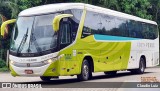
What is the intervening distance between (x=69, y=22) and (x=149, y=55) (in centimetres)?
1116

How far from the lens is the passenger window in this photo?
1596 centimetres

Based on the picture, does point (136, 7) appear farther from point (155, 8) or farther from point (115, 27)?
point (115, 27)

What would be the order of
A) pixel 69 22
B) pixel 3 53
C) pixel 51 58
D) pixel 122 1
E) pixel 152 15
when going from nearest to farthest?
pixel 51 58 < pixel 69 22 < pixel 3 53 < pixel 122 1 < pixel 152 15

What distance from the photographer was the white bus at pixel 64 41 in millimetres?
15461

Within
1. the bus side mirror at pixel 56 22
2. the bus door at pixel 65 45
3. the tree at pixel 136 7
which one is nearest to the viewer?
the bus side mirror at pixel 56 22

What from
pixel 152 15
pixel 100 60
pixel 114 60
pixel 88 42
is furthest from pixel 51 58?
pixel 152 15

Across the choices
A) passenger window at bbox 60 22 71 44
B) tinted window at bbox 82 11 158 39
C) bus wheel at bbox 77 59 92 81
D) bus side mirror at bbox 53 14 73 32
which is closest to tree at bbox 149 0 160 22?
tinted window at bbox 82 11 158 39

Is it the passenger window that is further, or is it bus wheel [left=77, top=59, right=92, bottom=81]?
bus wheel [left=77, top=59, right=92, bottom=81]

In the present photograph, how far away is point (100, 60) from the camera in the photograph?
62.4 feet

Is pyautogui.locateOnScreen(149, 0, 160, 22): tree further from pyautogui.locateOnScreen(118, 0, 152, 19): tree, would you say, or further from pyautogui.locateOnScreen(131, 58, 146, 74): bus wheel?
pyautogui.locateOnScreen(131, 58, 146, 74): bus wheel

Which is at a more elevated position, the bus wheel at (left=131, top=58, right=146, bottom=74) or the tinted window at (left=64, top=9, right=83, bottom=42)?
the tinted window at (left=64, top=9, right=83, bottom=42)

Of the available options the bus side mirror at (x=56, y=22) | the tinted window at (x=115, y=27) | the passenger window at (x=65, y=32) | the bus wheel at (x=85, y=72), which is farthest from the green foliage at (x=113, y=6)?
the bus side mirror at (x=56, y=22)

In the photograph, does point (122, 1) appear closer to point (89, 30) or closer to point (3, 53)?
point (3, 53)

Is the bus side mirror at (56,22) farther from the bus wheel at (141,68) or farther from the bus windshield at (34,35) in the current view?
the bus wheel at (141,68)
